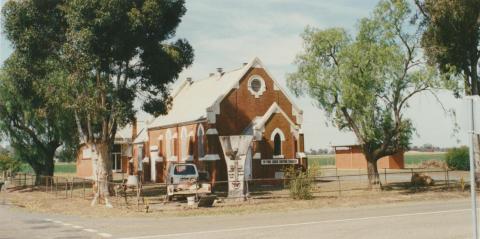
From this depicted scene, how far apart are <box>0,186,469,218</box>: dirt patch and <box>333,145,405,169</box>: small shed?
107 ft

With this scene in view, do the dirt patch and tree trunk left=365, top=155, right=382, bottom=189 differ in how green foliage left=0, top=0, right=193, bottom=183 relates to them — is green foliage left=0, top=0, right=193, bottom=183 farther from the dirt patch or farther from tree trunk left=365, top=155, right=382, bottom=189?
tree trunk left=365, top=155, right=382, bottom=189

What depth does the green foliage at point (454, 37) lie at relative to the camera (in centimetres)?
2948

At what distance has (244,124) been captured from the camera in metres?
40.8

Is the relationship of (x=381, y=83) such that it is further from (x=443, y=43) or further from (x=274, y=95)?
(x=274, y=95)

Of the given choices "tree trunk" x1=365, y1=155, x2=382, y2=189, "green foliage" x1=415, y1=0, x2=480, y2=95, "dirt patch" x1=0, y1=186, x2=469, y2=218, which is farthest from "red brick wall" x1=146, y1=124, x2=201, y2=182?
"green foliage" x1=415, y1=0, x2=480, y2=95

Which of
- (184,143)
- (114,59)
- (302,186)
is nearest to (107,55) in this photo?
(114,59)

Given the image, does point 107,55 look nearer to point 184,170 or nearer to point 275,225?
point 184,170

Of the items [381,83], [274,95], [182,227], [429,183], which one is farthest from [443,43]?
[182,227]

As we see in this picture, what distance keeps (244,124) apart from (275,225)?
23648 mm

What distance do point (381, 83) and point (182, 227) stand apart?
17.6 metres

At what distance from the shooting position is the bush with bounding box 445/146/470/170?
5894cm

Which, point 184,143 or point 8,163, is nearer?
point 184,143

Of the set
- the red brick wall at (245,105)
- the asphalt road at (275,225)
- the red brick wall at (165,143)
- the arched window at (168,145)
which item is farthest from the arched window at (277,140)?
the asphalt road at (275,225)

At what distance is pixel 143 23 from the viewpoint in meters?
28.6
